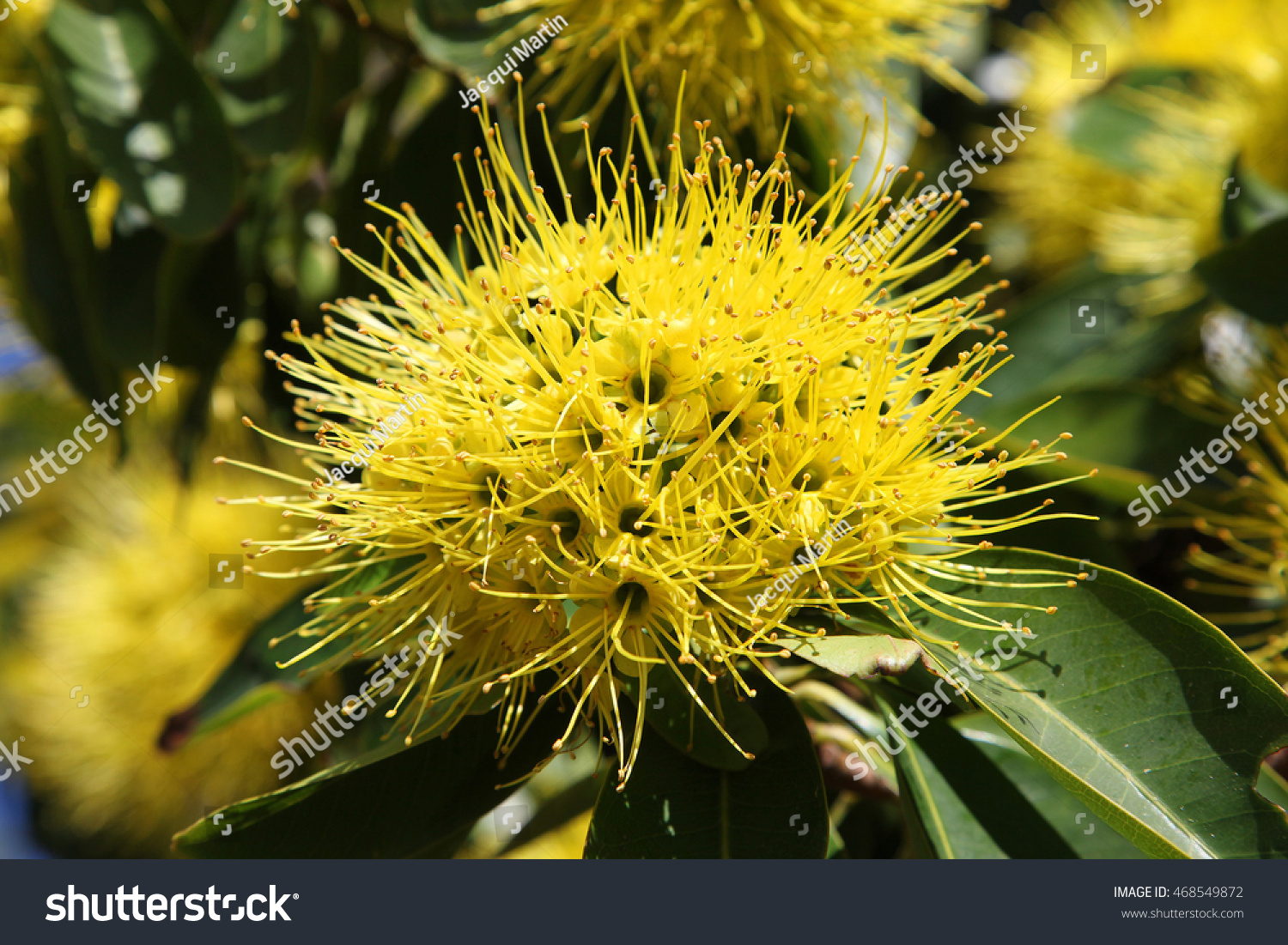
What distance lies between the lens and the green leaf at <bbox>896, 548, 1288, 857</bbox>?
42.1 inches

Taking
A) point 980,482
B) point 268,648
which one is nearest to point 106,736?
point 268,648

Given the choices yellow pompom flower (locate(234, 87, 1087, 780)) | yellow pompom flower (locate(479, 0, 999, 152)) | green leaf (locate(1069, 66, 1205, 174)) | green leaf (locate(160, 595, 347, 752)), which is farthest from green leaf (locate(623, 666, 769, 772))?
green leaf (locate(1069, 66, 1205, 174))

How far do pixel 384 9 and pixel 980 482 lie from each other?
1.41 metres

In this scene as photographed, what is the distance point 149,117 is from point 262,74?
20 centimetres

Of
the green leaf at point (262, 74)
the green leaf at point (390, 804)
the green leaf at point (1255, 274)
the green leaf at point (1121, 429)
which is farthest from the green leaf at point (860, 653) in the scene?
the green leaf at point (262, 74)

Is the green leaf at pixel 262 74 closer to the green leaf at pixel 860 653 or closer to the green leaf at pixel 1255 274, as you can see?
the green leaf at pixel 860 653

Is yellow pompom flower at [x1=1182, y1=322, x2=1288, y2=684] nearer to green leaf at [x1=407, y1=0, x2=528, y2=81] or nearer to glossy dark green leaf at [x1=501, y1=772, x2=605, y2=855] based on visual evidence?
glossy dark green leaf at [x1=501, y1=772, x2=605, y2=855]

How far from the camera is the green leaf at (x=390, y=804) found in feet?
4.16

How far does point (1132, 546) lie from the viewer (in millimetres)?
1956

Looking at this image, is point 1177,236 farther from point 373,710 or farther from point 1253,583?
point 373,710

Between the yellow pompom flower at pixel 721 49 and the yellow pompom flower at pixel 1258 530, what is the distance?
2.83ft

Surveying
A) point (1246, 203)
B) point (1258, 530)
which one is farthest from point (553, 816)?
point (1246, 203)
